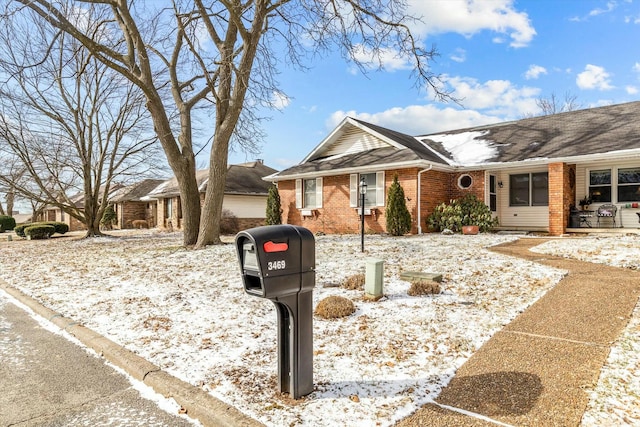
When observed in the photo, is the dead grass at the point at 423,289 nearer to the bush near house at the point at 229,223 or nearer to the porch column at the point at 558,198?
the porch column at the point at 558,198

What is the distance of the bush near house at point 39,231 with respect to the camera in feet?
70.8

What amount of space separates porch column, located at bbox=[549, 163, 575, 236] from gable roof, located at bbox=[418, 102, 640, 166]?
440mm

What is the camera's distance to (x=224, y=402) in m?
2.90

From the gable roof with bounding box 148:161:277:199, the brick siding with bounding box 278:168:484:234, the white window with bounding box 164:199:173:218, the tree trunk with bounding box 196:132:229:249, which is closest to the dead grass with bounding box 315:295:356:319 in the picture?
the tree trunk with bounding box 196:132:229:249

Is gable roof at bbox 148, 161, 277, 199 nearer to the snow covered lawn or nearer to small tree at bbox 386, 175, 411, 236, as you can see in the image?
small tree at bbox 386, 175, 411, 236

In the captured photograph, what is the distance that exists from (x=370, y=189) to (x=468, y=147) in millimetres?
4462

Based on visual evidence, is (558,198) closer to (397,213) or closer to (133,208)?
(397,213)

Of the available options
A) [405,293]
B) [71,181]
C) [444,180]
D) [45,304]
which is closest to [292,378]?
[405,293]

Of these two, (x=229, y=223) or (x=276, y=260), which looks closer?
(x=276, y=260)

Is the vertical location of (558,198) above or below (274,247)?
above

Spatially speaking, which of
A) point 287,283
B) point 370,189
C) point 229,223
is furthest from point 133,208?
point 287,283

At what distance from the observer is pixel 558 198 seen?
1230cm

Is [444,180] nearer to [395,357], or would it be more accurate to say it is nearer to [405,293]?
[405,293]

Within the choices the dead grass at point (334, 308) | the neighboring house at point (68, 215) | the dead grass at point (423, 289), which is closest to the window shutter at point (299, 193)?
the dead grass at point (423, 289)
